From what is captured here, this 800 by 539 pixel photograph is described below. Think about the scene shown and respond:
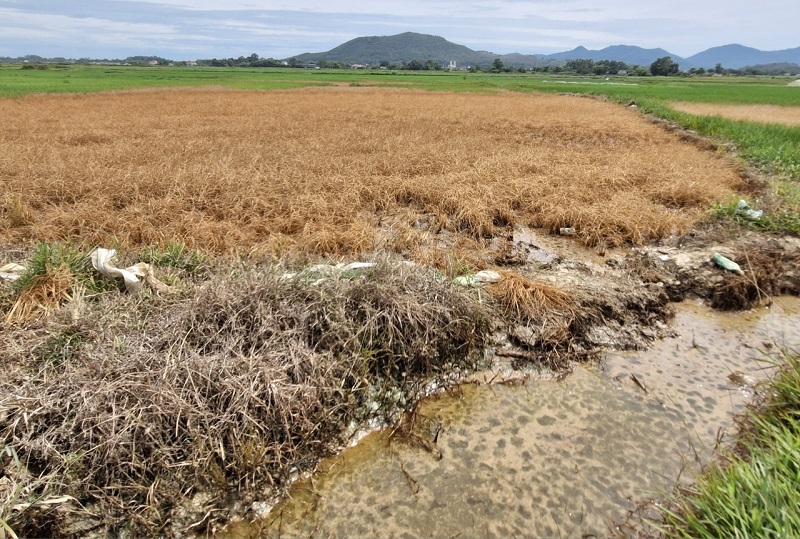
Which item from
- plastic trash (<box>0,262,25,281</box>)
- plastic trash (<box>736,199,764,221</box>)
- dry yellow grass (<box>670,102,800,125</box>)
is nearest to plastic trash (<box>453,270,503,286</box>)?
plastic trash (<box>0,262,25,281</box>)

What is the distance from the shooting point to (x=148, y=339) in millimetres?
3154

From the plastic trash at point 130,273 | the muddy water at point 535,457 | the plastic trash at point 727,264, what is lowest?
the muddy water at point 535,457

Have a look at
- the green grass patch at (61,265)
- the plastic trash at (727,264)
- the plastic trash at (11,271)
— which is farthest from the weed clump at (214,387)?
the plastic trash at (727,264)

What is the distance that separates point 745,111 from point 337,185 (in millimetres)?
24374

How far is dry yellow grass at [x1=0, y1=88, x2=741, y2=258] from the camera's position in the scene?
5820 millimetres

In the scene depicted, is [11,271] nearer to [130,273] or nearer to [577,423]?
[130,273]

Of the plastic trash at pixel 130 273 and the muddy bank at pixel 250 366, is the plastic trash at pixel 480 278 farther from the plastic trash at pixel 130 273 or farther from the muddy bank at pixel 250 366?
the plastic trash at pixel 130 273

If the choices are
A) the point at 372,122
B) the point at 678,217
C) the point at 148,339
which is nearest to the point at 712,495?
the point at 148,339

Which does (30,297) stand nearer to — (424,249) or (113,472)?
(113,472)

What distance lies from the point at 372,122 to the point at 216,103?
37.6 feet

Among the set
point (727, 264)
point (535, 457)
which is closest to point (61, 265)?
point (535, 457)

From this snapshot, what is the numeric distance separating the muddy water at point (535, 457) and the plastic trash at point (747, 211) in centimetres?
362

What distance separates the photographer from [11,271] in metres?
4.22

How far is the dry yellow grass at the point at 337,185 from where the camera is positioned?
19.1ft
